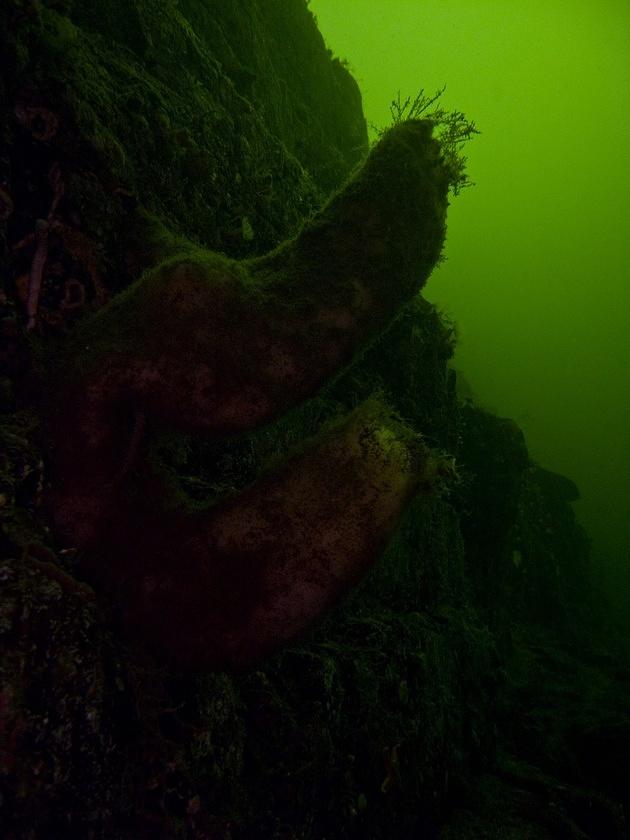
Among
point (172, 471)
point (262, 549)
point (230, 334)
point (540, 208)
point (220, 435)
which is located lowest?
point (172, 471)

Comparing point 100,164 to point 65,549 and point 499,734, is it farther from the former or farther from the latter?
point 499,734

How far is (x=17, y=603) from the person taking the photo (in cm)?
145

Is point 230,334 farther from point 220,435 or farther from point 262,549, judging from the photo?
point 262,549

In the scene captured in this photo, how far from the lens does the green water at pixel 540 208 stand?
63.1 meters

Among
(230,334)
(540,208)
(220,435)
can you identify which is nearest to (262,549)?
(220,435)

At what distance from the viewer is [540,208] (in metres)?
104

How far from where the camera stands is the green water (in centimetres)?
6306

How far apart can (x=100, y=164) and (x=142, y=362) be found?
4.06ft

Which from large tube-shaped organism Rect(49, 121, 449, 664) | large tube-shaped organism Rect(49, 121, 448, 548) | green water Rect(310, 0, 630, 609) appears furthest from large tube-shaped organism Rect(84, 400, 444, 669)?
green water Rect(310, 0, 630, 609)

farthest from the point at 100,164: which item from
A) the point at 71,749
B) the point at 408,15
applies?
the point at 408,15

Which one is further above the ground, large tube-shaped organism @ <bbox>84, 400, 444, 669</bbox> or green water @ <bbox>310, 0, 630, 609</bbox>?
green water @ <bbox>310, 0, 630, 609</bbox>

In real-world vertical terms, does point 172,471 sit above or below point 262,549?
below

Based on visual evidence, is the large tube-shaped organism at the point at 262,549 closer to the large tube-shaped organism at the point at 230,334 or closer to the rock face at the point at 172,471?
the rock face at the point at 172,471

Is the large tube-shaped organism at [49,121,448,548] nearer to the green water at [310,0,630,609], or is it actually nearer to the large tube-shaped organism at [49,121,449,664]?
the large tube-shaped organism at [49,121,449,664]
